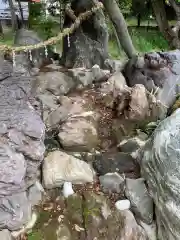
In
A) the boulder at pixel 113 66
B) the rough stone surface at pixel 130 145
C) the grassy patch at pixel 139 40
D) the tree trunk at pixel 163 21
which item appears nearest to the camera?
the rough stone surface at pixel 130 145

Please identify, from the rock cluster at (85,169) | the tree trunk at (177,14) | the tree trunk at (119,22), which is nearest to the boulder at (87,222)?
the rock cluster at (85,169)

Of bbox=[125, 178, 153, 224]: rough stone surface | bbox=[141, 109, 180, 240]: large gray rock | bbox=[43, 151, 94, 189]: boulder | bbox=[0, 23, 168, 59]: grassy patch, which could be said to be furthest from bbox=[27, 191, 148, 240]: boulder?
bbox=[0, 23, 168, 59]: grassy patch

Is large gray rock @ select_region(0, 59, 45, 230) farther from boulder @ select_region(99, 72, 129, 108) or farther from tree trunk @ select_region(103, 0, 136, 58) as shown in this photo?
tree trunk @ select_region(103, 0, 136, 58)

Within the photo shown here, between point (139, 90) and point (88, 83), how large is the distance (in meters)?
1.25

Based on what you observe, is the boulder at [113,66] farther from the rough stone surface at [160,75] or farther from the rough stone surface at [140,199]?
the rough stone surface at [140,199]

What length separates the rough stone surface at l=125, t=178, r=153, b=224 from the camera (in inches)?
167

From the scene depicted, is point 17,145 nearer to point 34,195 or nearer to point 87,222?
point 34,195

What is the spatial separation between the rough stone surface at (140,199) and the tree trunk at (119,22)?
367cm

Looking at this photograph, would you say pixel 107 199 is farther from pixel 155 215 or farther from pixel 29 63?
pixel 29 63

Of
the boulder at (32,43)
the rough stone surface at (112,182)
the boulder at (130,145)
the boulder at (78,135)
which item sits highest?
the boulder at (32,43)

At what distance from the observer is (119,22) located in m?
6.98

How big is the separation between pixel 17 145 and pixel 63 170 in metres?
0.80

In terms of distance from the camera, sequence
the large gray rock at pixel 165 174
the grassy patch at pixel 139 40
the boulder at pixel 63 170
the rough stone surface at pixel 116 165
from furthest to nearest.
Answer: the grassy patch at pixel 139 40 < the rough stone surface at pixel 116 165 < the boulder at pixel 63 170 < the large gray rock at pixel 165 174

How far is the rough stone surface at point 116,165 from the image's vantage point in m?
4.84
